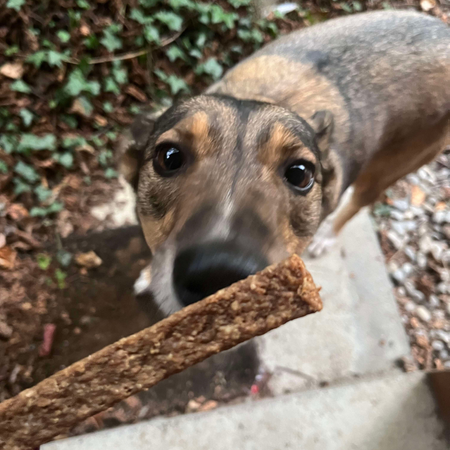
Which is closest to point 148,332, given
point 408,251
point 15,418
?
Result: point 15,418

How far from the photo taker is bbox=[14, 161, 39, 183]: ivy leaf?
416 centimetres

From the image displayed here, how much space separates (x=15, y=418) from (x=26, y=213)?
10.5ft

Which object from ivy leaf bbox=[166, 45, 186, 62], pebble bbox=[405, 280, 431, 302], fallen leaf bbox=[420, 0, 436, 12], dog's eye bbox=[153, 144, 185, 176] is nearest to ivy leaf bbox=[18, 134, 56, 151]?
ivy leaf bbox=[166, 45, 186, 62]

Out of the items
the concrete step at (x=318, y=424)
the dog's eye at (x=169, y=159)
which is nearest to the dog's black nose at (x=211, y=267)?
the dog's eye at (x=169, y=159)

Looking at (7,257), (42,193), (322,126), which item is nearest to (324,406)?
(322,126)

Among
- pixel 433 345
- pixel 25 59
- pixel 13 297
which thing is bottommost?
pixel 433 345

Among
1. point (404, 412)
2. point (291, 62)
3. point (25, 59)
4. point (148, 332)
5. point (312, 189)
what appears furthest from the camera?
point (25, 59)

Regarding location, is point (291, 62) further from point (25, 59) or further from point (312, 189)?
point (25, 59)

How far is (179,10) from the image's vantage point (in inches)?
191

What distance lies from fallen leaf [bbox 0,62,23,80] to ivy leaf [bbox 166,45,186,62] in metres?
1.74

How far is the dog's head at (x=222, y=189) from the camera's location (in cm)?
186

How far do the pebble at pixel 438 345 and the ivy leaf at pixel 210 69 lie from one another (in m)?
4.24

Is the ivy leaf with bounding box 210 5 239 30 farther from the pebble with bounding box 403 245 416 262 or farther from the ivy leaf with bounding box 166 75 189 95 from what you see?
the pebble with bounding box 403 245 416 262

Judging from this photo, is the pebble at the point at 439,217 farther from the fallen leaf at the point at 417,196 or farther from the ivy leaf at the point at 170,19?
the ivy leaf at the point at 170,19
